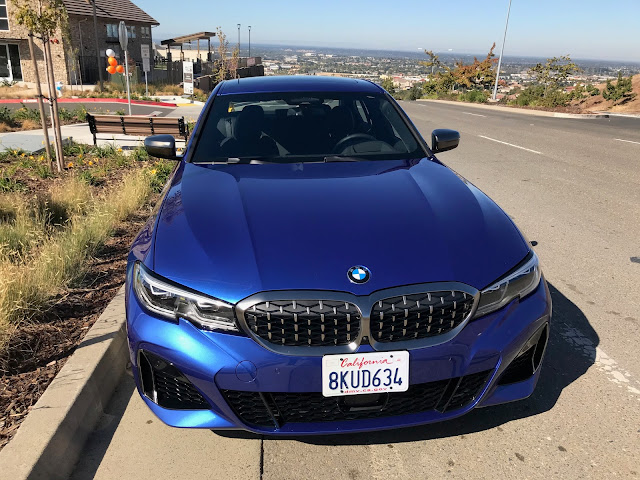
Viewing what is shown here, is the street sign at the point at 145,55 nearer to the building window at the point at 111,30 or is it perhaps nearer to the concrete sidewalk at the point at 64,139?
the concrete sidewalk at the point at 64,139

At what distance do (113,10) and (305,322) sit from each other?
149 ft

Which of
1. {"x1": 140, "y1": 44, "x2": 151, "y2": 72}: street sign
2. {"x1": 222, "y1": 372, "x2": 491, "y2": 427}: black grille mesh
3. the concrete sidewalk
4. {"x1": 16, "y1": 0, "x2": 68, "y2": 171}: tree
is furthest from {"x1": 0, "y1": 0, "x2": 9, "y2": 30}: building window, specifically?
{"x1": 222, "y1": 372, "x2": 491, "y2": 427}: black grille mesh

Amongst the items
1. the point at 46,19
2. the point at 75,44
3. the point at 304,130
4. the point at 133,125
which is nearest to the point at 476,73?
the point at 75,44

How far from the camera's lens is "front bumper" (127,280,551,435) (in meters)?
2.10

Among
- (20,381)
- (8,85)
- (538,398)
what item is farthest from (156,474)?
(8,85)

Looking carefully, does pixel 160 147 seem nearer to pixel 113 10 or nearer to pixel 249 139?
pixel 249 139

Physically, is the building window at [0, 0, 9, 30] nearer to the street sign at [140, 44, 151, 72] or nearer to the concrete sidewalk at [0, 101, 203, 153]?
the street sign at [140, 44, 151, 72]

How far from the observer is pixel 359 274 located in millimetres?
2178

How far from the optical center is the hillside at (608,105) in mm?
28002

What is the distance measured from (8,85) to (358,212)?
3653cm

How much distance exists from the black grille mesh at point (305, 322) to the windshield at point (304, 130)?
1.56 meters

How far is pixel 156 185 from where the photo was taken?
22.6 ft

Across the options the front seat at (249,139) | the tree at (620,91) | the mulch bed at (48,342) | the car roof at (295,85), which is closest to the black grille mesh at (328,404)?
the mulch bed at (48,342)

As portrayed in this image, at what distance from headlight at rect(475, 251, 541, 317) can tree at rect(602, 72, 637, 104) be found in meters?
32.8
